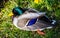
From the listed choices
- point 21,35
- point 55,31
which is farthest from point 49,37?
point 21,35

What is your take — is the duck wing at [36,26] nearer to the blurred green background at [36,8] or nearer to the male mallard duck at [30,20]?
the male mallard duck at [30,20]

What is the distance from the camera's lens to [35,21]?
383 centimetres

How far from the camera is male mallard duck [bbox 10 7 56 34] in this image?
383 centimetres

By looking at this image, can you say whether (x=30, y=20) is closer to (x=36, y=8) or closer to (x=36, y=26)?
(x=36, y=26)

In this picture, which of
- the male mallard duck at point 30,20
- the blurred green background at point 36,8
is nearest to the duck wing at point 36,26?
the male mallard duck at point 30,20

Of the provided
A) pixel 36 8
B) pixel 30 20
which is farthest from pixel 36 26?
pixel 36 8

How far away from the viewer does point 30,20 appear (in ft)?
12.6

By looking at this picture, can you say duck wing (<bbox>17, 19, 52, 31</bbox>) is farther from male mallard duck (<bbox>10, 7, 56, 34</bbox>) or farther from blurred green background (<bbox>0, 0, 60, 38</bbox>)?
blurred green background (<bbox>0, 0, 60, 38</bbox>)

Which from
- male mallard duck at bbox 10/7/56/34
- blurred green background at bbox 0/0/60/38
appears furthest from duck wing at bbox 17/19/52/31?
blurred green background at bbox 0/0/60/38

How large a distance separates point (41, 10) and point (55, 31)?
39cm

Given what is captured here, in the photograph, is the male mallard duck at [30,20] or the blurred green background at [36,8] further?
the blurred green background at [36,8]

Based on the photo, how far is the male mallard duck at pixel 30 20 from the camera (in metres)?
3.83

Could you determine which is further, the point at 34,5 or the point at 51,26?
the point at 34,5

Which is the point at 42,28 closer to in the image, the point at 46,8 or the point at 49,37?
the point at 49,37
